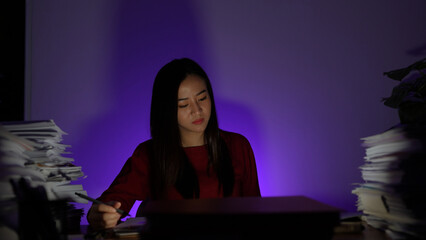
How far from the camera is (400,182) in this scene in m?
0.71

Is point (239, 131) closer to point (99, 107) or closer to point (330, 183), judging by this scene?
point (330, 183)

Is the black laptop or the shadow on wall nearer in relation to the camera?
the black laptop

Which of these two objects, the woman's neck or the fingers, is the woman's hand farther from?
the woman's neck

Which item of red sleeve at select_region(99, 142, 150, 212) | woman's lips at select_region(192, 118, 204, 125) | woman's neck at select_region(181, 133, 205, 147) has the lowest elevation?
red sleeve at select_region(99, 142, 150, 212)

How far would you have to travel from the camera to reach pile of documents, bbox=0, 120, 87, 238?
661 mm

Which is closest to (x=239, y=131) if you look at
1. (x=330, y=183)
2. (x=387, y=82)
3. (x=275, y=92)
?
(x=275, y=92)

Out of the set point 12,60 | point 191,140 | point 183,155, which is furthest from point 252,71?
point 12,60

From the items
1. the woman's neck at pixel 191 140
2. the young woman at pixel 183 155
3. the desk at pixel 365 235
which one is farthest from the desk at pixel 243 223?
the woman's neck at pixel 191 140

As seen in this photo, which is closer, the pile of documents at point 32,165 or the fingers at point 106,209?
the pile of documents at point 32,165

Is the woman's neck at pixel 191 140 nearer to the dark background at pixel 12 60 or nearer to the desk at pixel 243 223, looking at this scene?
the dark background at pixel 12 60

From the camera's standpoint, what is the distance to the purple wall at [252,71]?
196 centimetres

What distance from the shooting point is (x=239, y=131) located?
2021mm

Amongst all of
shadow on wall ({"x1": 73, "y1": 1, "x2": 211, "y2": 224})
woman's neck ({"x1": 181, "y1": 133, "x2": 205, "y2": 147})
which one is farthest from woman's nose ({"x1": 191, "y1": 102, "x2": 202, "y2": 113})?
shadow on wall ({"x1": 73, "y1": 1, "x2": 211, "y2": 224})

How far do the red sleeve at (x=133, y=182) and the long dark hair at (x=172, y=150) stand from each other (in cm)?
4
